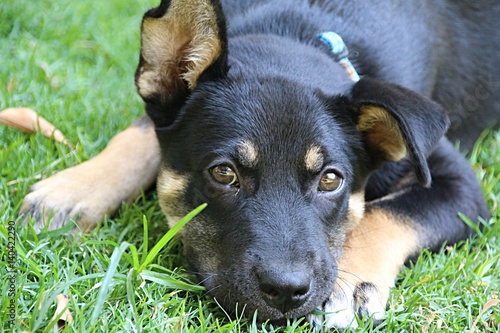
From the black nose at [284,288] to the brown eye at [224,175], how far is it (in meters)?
0.56

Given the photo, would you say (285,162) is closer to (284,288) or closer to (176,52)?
(284,288)

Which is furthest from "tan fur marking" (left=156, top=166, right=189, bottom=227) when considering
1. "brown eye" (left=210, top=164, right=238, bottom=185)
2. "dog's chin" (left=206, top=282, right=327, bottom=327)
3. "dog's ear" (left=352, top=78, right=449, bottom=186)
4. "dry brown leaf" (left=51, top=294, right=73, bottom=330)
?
"dog's ear" (left=352, top=78, right=449, bottom=186)

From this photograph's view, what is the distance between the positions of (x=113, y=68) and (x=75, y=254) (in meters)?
2.90

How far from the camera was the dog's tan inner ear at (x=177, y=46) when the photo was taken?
12.3 ft

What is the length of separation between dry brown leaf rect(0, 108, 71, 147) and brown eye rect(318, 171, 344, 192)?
79.0 inches

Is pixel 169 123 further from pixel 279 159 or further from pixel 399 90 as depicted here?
pixel 399 90

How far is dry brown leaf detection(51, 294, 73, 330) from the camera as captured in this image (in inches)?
123

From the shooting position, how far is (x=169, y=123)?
4.12 metres

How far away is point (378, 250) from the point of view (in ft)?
13.3

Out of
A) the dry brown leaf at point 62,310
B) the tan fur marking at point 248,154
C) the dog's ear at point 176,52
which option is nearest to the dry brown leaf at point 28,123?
the dog's ear at point 176,52

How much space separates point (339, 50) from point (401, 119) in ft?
3.46

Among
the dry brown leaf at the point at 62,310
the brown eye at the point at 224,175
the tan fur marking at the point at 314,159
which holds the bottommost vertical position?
the dry brown leaf at the point at 62,310

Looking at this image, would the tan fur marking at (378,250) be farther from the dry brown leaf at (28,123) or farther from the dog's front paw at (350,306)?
the dry brown leaf at (28,123)

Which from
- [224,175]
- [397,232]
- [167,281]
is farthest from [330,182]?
[167,281]
